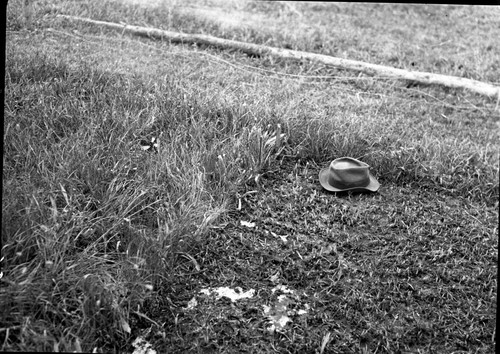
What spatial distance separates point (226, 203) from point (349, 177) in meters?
0.73

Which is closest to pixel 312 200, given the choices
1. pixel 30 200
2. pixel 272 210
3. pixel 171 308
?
pixel 272 210

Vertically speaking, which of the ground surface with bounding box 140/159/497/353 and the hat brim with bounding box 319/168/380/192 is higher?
the hat brim with bounding box 319/168/380/192

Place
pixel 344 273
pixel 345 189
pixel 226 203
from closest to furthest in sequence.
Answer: pixel 344 273, pixel 226 203, pixel 345 189

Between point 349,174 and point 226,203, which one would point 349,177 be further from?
point 226,203

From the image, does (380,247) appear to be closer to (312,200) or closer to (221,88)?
(312,200)

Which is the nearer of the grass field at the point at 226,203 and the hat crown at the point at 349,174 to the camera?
the grass field at the point at 226,203

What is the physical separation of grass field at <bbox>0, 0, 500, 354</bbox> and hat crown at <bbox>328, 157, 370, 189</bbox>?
0.27 ft

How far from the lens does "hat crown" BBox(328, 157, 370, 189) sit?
330cm

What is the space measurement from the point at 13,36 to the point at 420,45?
376cm

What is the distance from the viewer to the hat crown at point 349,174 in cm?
330

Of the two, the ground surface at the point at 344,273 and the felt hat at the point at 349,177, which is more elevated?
the felt hat at the point at 349,177

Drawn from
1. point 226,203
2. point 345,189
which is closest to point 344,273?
point 345,189

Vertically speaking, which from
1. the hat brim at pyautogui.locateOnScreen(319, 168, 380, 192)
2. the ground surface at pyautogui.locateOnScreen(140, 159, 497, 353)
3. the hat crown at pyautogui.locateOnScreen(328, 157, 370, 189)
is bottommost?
the ground surface at pyautogui.locateOnScreen(140, 159, 497, 353)

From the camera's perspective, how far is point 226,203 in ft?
10.5
